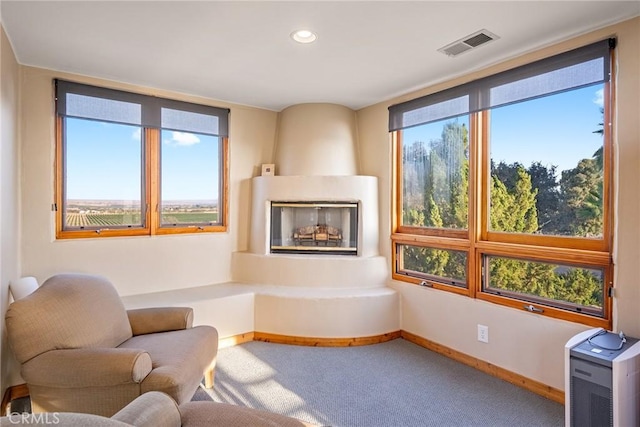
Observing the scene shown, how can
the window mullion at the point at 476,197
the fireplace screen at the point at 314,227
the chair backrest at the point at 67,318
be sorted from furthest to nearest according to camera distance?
the fireplace screen at the point at 314,227 < the window mullion at the point at 476,197 < the chair backrest at the point at 67,318

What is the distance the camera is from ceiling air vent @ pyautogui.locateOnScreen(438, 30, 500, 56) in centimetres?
245

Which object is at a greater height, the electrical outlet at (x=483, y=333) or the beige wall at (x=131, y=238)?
the beige wall at (x=131, y=238)

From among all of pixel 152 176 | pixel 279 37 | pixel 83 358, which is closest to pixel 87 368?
pixel 83 358

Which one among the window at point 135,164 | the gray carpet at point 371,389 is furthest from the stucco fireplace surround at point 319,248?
the window at point 135,164

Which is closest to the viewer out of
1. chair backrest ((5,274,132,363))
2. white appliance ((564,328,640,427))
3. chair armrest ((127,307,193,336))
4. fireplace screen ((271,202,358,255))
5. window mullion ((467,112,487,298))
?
white appliance ((564,328,640,427))

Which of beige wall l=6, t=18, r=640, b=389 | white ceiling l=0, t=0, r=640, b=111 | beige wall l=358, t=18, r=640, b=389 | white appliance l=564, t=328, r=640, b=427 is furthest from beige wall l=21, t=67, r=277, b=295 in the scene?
white appliance l=564, t=328, r=640, b=427

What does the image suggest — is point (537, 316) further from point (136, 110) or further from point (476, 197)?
point (136, 110)

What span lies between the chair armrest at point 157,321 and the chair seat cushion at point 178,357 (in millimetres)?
72

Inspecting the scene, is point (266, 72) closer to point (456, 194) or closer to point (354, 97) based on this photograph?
point (354, 97)

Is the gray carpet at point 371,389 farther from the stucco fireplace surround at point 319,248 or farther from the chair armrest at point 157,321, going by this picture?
the chair armrest at point 157,321

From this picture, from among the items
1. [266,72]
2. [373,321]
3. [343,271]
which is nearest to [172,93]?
[266,72]

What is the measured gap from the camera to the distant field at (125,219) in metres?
3.27

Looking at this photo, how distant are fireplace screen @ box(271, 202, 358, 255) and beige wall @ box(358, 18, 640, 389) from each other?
0.39 meters

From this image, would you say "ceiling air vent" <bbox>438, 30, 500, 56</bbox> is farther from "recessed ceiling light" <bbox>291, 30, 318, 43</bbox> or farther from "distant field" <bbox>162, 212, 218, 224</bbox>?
"distant field" <bbox>162, 212, 218, 224</bbox>
